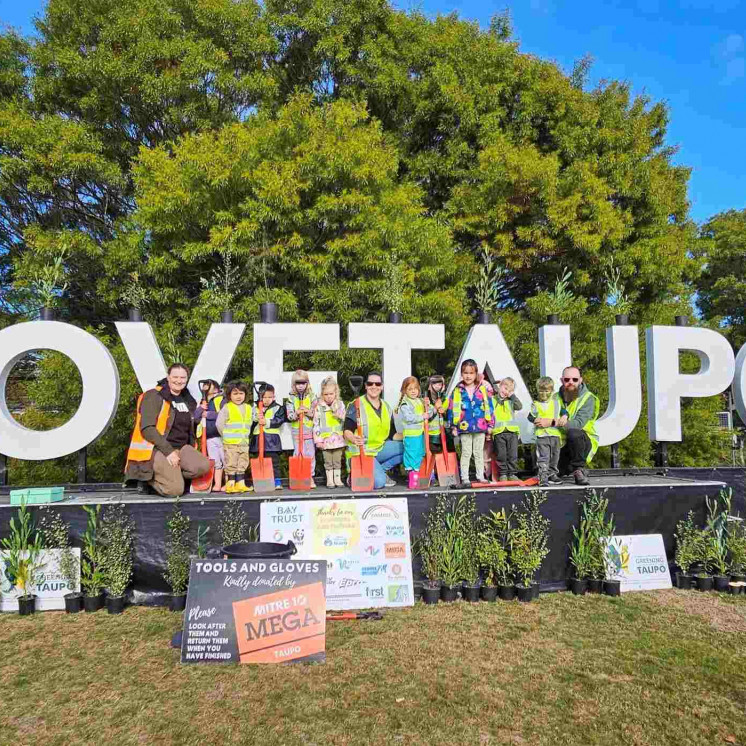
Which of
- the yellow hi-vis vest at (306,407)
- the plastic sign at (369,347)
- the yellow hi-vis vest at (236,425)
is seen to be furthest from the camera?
the plastic sign at (369,347)

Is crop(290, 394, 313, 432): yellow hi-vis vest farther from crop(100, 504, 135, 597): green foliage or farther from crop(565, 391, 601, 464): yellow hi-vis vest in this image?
crop(565, 391, 601, 464): yellow hi-vis vest

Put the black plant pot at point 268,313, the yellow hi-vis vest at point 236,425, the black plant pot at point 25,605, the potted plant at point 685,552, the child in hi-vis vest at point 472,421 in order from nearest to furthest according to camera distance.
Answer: the black plant pot at point 25,605
the potted plant at point 685,552
the yellow hi-vis vest at point 236,425
the child in hi-vis vest at point 472,421
the black plant pot at point 268,313

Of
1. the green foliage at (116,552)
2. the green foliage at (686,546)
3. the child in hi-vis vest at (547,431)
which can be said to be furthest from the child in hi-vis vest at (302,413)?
the green foliage at (686,546)

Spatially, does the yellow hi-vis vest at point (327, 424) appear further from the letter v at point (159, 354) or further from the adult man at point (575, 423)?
the adult man at point (575, 423)

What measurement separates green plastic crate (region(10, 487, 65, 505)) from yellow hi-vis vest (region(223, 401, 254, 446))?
156 centimetres

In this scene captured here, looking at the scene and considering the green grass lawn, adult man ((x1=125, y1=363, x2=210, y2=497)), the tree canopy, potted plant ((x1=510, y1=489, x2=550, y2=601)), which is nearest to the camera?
the green grass lawn

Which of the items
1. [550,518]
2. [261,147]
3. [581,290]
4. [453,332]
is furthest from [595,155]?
[550,518]

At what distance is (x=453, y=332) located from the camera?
38.7ft

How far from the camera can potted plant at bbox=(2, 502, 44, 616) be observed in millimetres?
4711

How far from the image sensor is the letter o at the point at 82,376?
627 centimetres

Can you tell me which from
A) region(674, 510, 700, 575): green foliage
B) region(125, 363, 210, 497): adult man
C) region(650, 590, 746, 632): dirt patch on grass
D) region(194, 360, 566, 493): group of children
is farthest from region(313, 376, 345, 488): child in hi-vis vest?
region(674, 510, 700, 575): green foliage

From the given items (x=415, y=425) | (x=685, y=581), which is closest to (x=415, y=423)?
(x=415, y=425)

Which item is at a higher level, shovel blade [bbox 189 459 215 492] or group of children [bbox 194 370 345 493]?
group of children [bbox 194 370 345 493]

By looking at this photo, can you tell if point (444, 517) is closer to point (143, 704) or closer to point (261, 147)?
point (143, 704)
